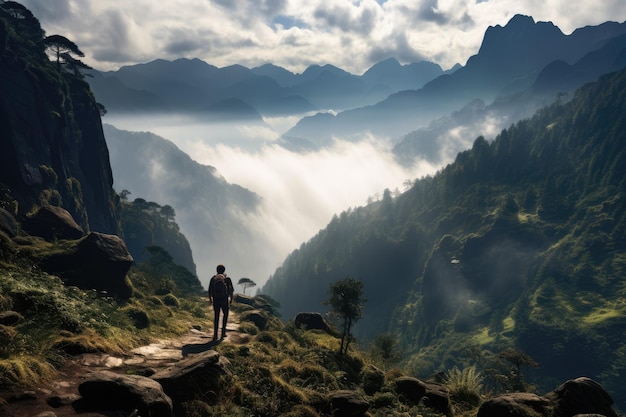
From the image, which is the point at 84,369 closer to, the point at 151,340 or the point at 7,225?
the point at 151,340

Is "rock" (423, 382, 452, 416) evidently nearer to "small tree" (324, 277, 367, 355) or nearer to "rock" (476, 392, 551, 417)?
"rock" (476, 392, 551, 417)

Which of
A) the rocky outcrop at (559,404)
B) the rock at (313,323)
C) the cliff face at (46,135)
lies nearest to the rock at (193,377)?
the rocky outcrop at (559,404)

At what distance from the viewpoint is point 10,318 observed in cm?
1113

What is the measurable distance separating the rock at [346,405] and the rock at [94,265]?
16.1 metres

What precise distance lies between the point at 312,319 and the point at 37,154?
6162cm

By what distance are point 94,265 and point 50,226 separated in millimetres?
13950

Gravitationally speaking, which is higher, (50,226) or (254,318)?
(50,226)

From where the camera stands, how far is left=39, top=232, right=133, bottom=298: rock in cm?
2122

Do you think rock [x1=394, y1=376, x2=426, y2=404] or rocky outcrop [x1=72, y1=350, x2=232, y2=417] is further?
rock [x1=394, y1=376, x2=426, y2=404]

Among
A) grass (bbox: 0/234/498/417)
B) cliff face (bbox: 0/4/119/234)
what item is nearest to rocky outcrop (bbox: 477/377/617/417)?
grass (bbox: 0/234/498/417)

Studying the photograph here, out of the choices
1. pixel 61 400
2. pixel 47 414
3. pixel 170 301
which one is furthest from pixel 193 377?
pixel 170 301

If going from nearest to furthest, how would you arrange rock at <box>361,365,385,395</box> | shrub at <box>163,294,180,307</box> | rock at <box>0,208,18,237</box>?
1. rock at <box>361,365,385,395</box>
2. rock at <box>0,208,18,237</box>
3. shrub at <box>163,294,180,307</box>

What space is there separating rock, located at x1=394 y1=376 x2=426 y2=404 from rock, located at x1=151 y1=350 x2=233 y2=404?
7229mm

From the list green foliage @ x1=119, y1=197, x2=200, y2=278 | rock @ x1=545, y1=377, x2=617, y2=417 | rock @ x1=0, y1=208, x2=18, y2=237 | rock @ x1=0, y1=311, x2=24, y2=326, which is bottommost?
rock @ x1=545, y1=377, x2=617, y2=417
